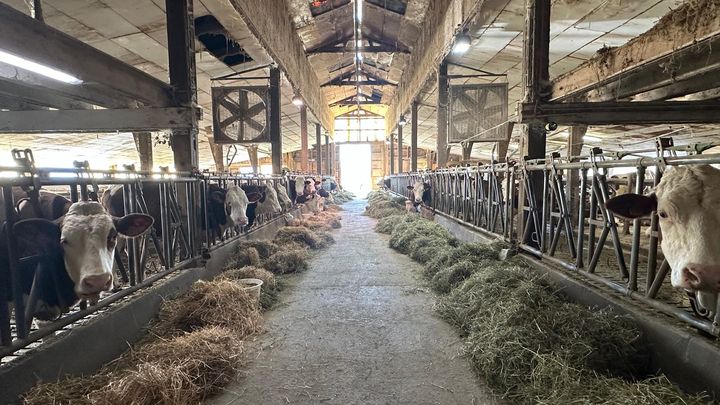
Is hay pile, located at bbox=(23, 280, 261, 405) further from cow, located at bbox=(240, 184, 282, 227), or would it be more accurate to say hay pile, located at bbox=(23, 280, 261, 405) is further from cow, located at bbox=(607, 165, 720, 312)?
cow, located at bbox=(240, 184, 282, 227)

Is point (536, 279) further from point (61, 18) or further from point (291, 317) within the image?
point (61, 18)

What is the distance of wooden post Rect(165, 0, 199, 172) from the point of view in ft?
17.5

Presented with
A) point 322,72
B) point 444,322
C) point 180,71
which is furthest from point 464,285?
point 322,72

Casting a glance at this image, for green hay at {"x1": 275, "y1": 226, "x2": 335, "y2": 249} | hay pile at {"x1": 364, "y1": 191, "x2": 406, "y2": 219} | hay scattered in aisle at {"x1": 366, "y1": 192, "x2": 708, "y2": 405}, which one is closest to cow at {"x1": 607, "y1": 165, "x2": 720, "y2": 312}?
hay scattered in aisle at {"x1": 366, "y1": 192, "x2": 708, "y2": 405}

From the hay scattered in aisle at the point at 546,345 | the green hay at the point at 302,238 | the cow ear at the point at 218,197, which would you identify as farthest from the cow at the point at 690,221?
the green hay at the point at 302,238

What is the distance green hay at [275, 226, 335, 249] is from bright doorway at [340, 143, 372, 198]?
1193 inches

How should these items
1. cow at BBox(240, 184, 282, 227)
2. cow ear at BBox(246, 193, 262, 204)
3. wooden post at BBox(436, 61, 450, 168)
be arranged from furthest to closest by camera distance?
wooden post at BBox(436, 61, 450, 168) → cow at BBox(240, 184, 282, 227) → cow ear at BBox(246, 193, 262, 204)

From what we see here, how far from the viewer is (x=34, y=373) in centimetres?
247

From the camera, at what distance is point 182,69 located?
5387 millimetres

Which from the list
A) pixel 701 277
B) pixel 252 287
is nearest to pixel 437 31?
pixel 252 287

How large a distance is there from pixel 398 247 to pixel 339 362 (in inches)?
194

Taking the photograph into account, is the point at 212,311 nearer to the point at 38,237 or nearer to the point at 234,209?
the point at 38,237

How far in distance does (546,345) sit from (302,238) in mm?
6422

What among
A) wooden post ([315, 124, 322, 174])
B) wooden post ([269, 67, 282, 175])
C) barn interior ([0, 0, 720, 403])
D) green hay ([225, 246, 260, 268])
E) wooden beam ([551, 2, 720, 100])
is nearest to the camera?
wooden beam ([551, 2, 720, 100])
